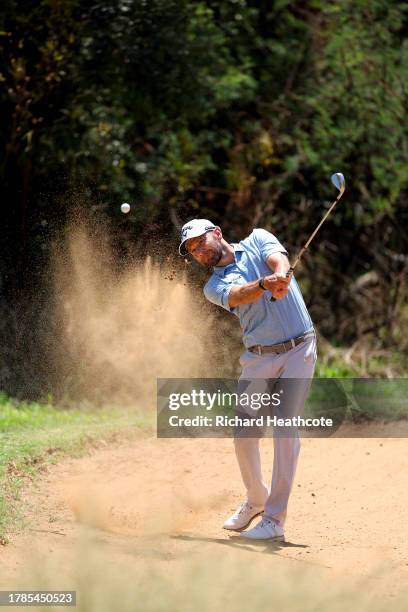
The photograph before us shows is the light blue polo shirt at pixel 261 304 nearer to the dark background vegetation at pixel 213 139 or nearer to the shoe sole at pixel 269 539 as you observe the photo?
the shoe sole at pixel 269 539

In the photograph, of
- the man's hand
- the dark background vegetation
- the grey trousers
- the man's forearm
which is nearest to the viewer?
the man's hand

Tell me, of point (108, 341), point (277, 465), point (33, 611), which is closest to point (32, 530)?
point (277, 465)

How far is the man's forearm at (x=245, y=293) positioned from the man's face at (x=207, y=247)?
29 cm

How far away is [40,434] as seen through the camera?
880 cm

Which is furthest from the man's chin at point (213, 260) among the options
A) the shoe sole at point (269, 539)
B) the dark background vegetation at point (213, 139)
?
the dark background vegetation at point (213, 139)

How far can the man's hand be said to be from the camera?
5914 millimetres

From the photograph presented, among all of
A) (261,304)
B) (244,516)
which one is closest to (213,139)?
(261,304)

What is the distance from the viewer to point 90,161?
37.7 feet

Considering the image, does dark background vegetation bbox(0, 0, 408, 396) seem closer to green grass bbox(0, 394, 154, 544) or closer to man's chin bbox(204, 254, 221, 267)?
green grass bbox(0, 394, 154, 544)

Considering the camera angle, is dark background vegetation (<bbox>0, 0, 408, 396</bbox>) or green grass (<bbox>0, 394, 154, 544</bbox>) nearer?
green grass (<bbox>0, 394, 154, 544</bbox>)

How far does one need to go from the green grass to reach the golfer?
151 centimetres

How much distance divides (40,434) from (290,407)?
3.08 meters

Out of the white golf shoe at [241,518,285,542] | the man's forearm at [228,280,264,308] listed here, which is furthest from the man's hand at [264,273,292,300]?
the white golf shoe at [241,518,285,542]

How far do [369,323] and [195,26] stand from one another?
4092mm
